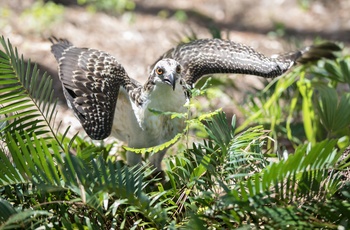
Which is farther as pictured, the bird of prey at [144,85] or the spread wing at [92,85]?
the bird of prey at [144,85]

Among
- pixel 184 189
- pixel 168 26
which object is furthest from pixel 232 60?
pixel 168 26

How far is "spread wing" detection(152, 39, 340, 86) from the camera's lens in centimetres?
616

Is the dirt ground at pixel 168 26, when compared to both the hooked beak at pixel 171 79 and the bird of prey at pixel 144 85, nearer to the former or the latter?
the bird of prey at pixel 144 85

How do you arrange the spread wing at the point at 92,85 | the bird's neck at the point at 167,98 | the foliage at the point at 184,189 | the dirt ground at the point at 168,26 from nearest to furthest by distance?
the foliage at the point at 184,189
the spread wing at the point at 92,85
the bird's neck at the point at 167,98
the dirt ground at the point at 168,26

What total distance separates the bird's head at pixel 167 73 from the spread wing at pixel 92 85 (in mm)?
401

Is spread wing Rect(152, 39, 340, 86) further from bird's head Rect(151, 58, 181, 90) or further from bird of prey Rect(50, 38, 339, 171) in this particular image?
bird's head Rect(151, 58, 181, 90)

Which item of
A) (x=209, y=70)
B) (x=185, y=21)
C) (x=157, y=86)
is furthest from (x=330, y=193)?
(x=185, y=21)

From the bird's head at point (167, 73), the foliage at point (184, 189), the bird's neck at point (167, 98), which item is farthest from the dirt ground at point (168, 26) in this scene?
the foliage at point (184, 189)

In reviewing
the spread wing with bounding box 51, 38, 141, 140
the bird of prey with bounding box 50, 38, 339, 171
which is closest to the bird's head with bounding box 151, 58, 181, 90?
the bird of prey with bounding box 50, 38, 339, 171

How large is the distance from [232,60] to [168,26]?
453 cm

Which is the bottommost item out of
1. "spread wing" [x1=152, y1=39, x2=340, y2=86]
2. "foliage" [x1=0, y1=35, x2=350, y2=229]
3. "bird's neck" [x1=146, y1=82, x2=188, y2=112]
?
"foliage" [x1=0, y1=35, x2=350, y2=229]

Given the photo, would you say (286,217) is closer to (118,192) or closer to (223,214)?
(223,214)

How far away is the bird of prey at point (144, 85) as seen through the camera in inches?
214

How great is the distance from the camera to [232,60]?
627cm
